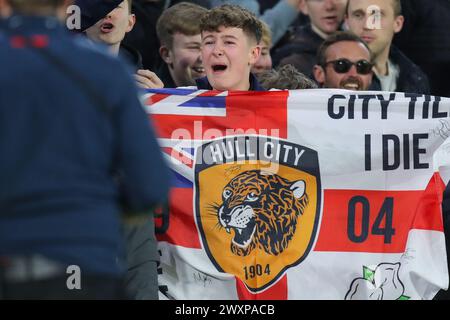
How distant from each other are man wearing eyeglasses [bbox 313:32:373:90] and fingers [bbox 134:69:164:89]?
147cm

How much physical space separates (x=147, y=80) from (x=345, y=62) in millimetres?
1614

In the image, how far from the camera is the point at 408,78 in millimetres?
8828

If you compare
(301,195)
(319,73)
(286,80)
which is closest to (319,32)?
(319,73)

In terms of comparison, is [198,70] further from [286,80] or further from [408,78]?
[408,78]

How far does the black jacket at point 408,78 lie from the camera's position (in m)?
8.76

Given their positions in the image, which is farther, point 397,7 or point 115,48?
point 397,7

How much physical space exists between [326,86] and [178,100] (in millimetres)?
1602

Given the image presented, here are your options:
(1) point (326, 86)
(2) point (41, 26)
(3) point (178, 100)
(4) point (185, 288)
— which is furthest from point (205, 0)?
(2) point (41, 26)

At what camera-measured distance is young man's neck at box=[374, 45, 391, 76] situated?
888 cm

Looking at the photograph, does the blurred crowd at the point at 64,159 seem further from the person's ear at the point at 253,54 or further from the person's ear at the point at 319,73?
the person's ear at the point at 319,73

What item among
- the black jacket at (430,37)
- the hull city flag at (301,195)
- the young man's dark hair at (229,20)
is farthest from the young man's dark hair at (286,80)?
the black jacket at (430,37)

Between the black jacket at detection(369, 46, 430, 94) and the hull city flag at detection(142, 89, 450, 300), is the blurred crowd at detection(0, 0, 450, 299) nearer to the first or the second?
the hull city flag at detection(142, 89, 450, 300)

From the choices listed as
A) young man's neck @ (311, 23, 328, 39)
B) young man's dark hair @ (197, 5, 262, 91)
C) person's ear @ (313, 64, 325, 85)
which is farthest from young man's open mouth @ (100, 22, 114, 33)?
young man's neck @ (311, 23, 328, 39)

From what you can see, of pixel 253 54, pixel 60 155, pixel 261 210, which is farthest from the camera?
pixel 253 54
